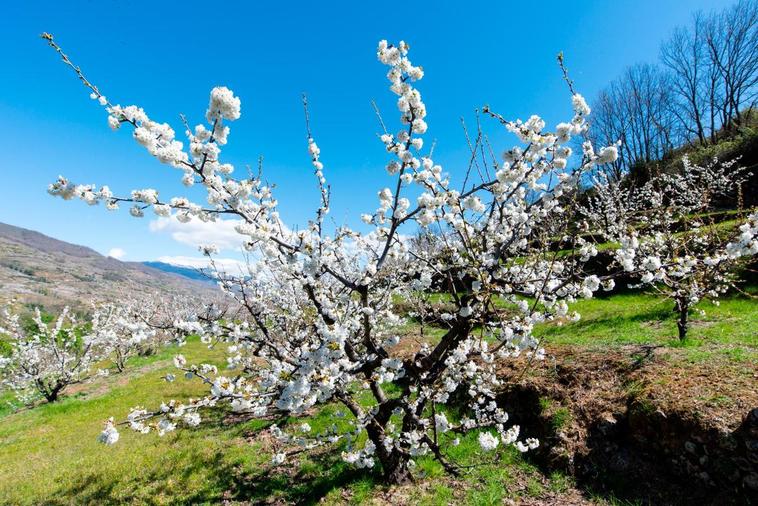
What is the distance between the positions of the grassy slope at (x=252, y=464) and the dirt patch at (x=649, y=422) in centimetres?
66

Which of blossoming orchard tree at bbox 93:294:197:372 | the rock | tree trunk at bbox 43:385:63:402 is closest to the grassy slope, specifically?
the rock

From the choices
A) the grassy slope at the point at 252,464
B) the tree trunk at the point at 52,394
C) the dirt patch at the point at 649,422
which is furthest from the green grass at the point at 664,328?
the tree trunk at the point at 52,394

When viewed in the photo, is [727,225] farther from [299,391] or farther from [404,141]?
[299,391]

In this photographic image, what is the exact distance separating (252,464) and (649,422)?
7.93 m

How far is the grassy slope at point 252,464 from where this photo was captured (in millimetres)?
6398

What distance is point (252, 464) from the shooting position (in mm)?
8141

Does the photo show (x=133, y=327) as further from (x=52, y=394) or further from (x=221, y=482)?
(x=52, y=394)

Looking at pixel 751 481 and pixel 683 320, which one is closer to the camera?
pixel 751 481

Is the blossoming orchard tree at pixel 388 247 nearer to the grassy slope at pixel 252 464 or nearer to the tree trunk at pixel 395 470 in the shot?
the tree trunk at pixel 395 470

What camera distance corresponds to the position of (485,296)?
4055mm

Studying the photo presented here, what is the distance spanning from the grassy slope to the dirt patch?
2.16ft

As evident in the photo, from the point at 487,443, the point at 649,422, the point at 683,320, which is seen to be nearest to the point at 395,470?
the point at 487,443

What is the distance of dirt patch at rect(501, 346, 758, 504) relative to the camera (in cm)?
510

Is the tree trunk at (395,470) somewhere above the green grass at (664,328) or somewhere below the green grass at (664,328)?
below
